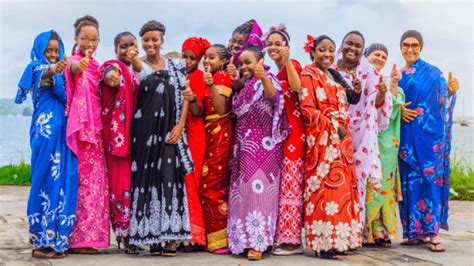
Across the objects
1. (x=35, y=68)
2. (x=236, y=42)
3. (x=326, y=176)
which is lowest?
(x=326, y=176)

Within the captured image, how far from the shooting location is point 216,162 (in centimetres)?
557

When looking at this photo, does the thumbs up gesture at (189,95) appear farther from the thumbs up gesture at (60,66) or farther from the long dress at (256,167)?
the thumbs up gesture at (60,66)

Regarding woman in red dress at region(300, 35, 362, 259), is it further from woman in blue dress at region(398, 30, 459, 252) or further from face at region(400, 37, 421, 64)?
face at region(400, 37, 421, 64)

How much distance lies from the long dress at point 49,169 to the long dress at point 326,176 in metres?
2.05

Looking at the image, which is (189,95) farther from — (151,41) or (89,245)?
(89,245)

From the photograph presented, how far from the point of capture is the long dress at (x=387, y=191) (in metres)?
6.07

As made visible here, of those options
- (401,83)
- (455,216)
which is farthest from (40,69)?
(455,216)

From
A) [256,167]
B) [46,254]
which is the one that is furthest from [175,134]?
[46,254]

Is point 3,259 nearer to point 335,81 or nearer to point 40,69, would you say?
point 40,69

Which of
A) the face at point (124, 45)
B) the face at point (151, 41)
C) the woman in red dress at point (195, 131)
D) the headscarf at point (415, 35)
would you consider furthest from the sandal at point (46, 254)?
the headscarf at point (415, 35)

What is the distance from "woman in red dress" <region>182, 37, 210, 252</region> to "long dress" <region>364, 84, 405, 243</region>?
170 centimetres

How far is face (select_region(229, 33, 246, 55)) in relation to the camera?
5.96m

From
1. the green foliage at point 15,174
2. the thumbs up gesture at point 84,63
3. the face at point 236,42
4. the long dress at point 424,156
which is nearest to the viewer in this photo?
the thumbs up gesture at point 84,63

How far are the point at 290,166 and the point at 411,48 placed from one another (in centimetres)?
198
